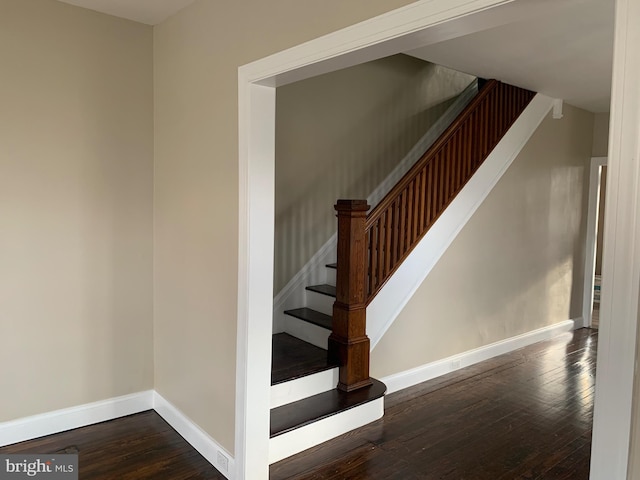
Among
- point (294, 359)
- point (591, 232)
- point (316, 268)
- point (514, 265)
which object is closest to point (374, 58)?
point (294, 359)

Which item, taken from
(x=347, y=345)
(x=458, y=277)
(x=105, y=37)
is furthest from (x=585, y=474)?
(x=105, y=37)

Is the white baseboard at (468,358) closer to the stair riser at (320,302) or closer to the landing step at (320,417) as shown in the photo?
the landing step at (320,417)

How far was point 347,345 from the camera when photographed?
3.21 m

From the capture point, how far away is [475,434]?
310cm

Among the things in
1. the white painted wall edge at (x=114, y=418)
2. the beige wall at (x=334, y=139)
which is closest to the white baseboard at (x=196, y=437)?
Answer: the white painted wall edge at (x=114, y=418)

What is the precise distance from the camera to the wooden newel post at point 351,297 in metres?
3.20

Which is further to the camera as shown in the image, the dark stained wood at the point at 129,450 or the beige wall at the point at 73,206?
the beige wall at the point at 73,206

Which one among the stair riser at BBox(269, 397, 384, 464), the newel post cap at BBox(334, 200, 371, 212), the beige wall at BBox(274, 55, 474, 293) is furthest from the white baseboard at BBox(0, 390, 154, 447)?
the newel post cap at BBox(334, 200, 371, 212)

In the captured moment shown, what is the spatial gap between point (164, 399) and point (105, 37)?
7.69ft

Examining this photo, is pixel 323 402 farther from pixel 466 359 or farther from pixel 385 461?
pixel 466 359

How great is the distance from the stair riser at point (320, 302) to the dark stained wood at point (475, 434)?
820mm

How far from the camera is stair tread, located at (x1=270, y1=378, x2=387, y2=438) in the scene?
281 cm

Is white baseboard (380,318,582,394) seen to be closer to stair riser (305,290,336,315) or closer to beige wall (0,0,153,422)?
stair riser (305,290,336,315)

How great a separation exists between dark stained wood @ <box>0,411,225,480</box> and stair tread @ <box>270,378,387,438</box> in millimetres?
439
